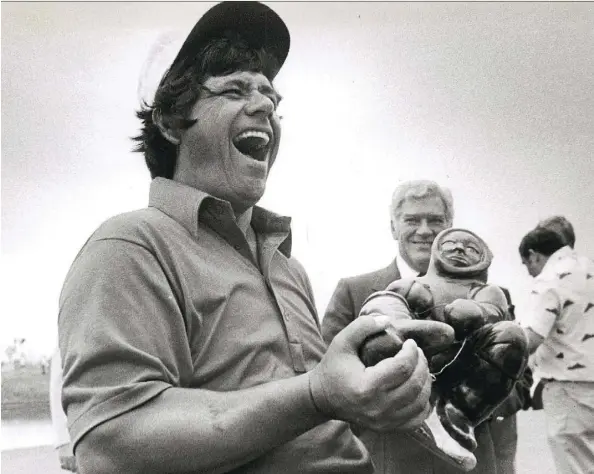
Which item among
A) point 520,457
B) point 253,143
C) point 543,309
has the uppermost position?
point 253,143

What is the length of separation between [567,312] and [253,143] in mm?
1182

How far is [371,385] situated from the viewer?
504 mm

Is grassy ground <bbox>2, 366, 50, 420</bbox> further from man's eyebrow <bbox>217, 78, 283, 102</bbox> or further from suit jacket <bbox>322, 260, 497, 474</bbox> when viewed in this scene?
man's eyebrow <bbox>217, 78, 283, 102</bbox>

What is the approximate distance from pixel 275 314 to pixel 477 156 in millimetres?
878

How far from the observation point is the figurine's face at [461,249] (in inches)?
28.3

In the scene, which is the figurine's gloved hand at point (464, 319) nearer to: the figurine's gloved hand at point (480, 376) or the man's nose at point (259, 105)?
the figurine's gloved hand at point (480, 376)

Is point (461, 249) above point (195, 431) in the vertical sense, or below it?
above

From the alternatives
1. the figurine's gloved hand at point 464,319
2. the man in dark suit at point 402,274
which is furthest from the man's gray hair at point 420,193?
the figurine's gloved hand at point 464,319

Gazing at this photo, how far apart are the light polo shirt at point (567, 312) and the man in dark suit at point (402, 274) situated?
513 millimetres

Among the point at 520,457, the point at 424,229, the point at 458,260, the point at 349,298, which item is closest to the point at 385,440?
the point at 349,298

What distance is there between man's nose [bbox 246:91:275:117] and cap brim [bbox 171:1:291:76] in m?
0.08

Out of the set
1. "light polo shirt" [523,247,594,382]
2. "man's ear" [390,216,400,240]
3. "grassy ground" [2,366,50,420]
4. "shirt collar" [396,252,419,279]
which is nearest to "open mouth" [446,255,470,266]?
"shirt collar" [396,252,419,279]

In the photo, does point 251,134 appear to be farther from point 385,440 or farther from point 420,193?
point 385,440

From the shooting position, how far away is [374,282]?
115 cm
